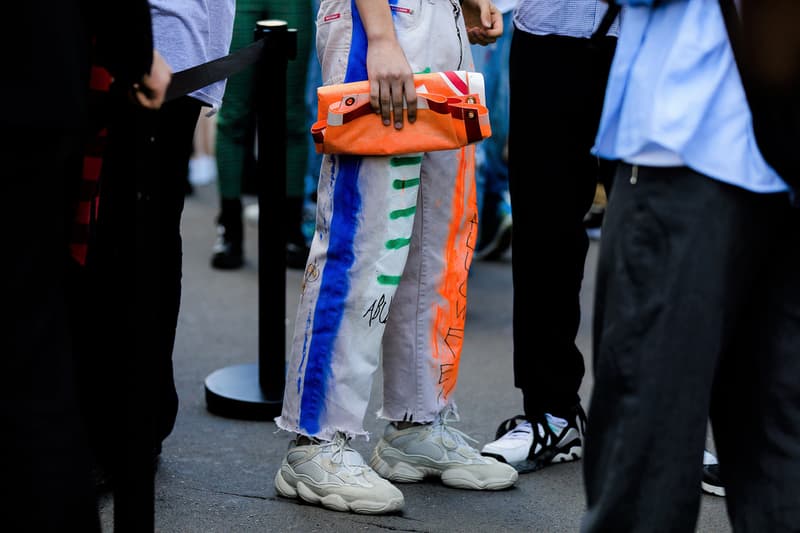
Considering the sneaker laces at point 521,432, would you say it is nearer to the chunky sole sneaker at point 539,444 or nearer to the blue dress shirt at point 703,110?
the chunky sole sneaker at point 539,444

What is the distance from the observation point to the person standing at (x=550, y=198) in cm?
310

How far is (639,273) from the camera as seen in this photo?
183 cm

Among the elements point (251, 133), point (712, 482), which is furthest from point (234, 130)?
point (712, 482)

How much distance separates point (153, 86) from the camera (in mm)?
2049

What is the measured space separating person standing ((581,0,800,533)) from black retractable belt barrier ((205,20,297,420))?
5.61ft

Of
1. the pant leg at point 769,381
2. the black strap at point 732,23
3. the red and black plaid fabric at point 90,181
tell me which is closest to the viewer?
the black strap at point 732,23

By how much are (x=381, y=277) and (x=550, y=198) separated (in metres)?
0.66

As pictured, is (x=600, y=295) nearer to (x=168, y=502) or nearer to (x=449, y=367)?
(x=449, y=367)

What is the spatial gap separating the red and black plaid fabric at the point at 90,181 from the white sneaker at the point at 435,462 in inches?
43.3

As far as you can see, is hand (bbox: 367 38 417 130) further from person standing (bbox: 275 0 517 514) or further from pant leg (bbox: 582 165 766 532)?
pant leg (bbox: 582 165 766 532)

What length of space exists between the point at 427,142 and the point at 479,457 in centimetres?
95

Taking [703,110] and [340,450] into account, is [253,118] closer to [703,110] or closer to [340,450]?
[340,450]

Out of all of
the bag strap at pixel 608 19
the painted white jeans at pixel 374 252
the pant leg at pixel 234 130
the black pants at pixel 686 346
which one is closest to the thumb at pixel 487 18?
the painted white jeans at pixel 374 252

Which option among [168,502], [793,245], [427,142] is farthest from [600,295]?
[168,502]
